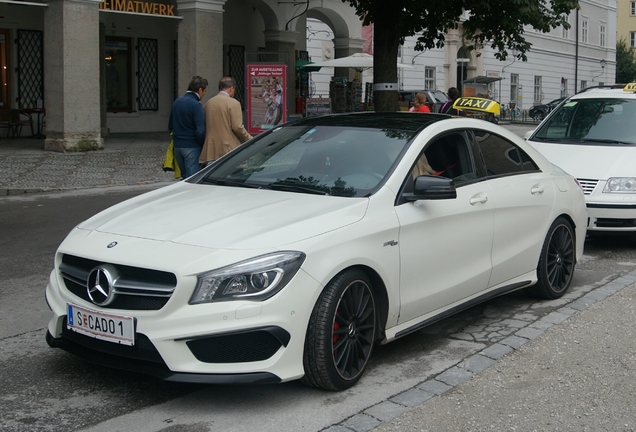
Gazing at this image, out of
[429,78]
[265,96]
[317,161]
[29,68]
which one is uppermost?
[429,78]

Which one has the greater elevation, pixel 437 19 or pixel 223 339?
pixel 437 19

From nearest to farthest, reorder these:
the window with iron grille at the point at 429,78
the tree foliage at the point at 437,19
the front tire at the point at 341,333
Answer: the front tire at the point at 341,333 < the tree foliage at the point at 437,19 < the window with iron grille at the point at 429,78

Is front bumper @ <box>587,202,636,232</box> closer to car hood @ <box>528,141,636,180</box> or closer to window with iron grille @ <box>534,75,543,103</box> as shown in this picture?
car hood @ <box>528,141,636,180</box>

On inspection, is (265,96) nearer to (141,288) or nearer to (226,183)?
(226,183)

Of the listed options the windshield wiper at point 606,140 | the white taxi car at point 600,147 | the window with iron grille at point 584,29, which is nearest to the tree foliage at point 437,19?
the white taxi car at point 600,147

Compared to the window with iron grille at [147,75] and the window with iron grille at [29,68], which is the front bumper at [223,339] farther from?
the window with iron grille at [147,75]

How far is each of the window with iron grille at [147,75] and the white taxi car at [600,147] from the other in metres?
18.9

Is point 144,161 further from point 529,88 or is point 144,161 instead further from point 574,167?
point 529,88

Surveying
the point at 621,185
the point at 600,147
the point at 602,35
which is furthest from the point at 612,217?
the point at 602,35

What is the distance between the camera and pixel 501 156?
6.54 metres

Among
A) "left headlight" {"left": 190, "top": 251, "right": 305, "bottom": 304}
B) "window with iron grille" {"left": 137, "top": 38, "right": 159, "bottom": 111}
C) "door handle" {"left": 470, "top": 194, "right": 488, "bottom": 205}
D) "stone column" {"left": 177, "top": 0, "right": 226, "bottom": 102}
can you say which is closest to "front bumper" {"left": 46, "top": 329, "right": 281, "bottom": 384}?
"left headlight" {"left": 190, "top": 251, "right": 305, "bottom": 304}

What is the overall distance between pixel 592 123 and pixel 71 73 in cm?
1264

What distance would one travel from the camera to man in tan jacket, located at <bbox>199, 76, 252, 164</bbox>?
10797 mm

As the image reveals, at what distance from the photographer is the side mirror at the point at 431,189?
526 centimetres
